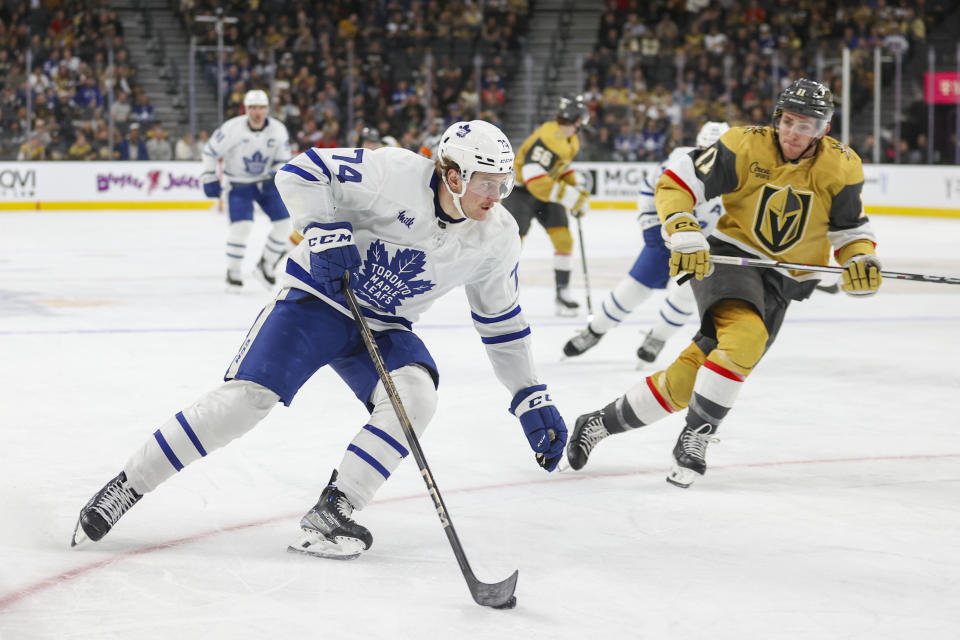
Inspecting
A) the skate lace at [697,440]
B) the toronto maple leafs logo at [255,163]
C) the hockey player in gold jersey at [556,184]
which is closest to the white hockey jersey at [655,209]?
the hockey player in gold jersey at [556,184]

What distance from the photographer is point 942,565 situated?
2.77m

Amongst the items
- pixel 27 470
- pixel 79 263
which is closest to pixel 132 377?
pixel 27 470

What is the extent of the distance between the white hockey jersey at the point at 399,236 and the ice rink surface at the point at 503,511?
22.4 inches

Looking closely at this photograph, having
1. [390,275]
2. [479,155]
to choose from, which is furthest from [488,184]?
[390,275]

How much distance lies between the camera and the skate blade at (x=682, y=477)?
11.4ft

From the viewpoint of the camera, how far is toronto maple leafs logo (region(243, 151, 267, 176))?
846 centimetres

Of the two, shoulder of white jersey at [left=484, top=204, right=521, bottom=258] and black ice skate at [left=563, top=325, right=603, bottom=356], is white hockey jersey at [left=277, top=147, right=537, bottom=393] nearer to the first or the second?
shoulder of white jersey at [left=484, top=204, right=521, bottom=258]

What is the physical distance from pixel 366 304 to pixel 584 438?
101 cm

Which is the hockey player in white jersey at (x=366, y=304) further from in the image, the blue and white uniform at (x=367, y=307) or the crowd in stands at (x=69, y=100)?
the crowd in stands at (x=69, y=100)

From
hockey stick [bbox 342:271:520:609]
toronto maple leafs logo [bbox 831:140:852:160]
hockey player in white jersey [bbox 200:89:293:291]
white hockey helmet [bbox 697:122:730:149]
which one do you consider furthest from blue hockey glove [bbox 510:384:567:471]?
hockey player in white jersey [bbox 200:89:293:291]

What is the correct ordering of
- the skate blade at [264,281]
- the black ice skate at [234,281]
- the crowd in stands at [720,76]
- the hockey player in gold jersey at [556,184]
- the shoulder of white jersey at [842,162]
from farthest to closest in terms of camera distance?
the crowd in stands at [720,76] < the skate blade at [264,281] < the black ice skate at [234,281] < the hockey player in gold jersey at [556,184] < the shoulder of white jersey at [842,162]

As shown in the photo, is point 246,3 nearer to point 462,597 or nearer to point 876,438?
point 876,438

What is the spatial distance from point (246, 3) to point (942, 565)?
54.1 feet

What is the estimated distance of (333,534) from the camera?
2.77 m
